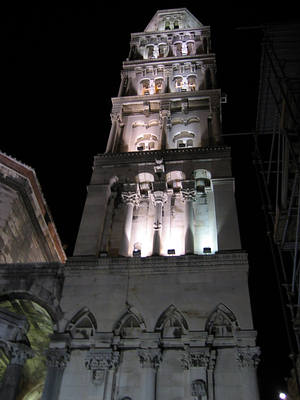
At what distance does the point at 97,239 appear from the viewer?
2141cm

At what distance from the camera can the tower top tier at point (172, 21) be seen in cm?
4125

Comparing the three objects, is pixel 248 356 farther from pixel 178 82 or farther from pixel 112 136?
pixel 178 82

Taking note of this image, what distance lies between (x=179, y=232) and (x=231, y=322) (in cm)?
653

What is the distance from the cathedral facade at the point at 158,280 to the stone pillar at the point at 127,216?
0.06 m

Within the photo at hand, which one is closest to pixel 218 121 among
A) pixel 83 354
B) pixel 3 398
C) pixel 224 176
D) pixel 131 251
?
pixel 224 176

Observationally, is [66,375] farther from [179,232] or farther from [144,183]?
[144,183]

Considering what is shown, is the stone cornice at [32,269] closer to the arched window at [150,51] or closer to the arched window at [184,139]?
the arched window at [184,139]

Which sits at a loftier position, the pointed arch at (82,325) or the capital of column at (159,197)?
the capital of column at (159,197)

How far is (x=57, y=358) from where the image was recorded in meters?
16.6

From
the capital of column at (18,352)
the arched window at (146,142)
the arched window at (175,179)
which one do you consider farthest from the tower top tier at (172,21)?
the capital of column at (18,352)

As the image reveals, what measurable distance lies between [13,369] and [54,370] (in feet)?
5.83

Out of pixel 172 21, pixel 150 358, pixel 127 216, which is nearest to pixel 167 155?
pixel 127 216

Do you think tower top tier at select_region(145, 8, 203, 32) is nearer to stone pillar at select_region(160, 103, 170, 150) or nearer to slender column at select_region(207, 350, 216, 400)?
stone pillar at select_region(160, 103, 170, 150)

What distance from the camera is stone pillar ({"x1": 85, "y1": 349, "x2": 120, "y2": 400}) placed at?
1583cm
